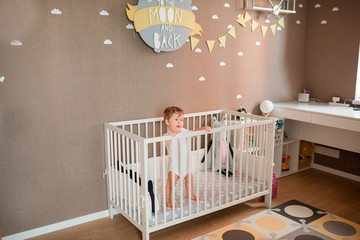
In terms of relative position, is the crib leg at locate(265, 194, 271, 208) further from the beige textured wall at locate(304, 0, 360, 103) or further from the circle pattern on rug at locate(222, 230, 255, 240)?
the beige textured wall at locate(304, 0, 360, 103)

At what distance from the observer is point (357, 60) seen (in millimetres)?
3271

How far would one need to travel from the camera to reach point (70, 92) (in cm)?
230

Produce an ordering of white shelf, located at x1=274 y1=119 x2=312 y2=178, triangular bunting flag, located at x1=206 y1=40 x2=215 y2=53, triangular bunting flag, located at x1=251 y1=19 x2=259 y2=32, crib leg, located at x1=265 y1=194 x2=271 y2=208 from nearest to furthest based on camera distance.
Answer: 1. crib leg, located at x1=265 y1=194 x2=271 y2=208
2. triangular bunting flag, located at x1=206 y1=40 x2=215 y2=53
3. triangular bunting flag, located at x1=251 y1=19 x2=259 y2=32
4. white shelf, located at x1=274 y1=119 x2=312 y2=178

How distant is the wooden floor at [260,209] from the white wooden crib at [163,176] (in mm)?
132

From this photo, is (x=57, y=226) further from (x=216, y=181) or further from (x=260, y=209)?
(x=260, y=209)

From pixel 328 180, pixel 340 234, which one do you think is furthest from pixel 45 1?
pixel 328 180

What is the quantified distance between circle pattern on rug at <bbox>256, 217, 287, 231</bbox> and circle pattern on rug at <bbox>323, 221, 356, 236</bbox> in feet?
1.05

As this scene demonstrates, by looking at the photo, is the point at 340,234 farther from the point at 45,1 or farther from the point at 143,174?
the point at 45,1

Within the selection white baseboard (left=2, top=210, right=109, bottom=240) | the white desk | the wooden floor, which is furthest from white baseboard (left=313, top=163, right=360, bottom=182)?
white baseboard (left=2, top=210, right=109, bottom=240)

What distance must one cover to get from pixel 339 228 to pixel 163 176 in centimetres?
139

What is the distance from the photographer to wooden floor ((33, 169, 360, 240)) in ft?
7.68

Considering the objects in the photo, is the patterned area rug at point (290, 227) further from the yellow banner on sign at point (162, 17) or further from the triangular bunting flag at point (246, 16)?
the triangular bunting flag at point (246, 16)

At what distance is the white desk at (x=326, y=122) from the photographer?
285cm

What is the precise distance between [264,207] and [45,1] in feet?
7.48
